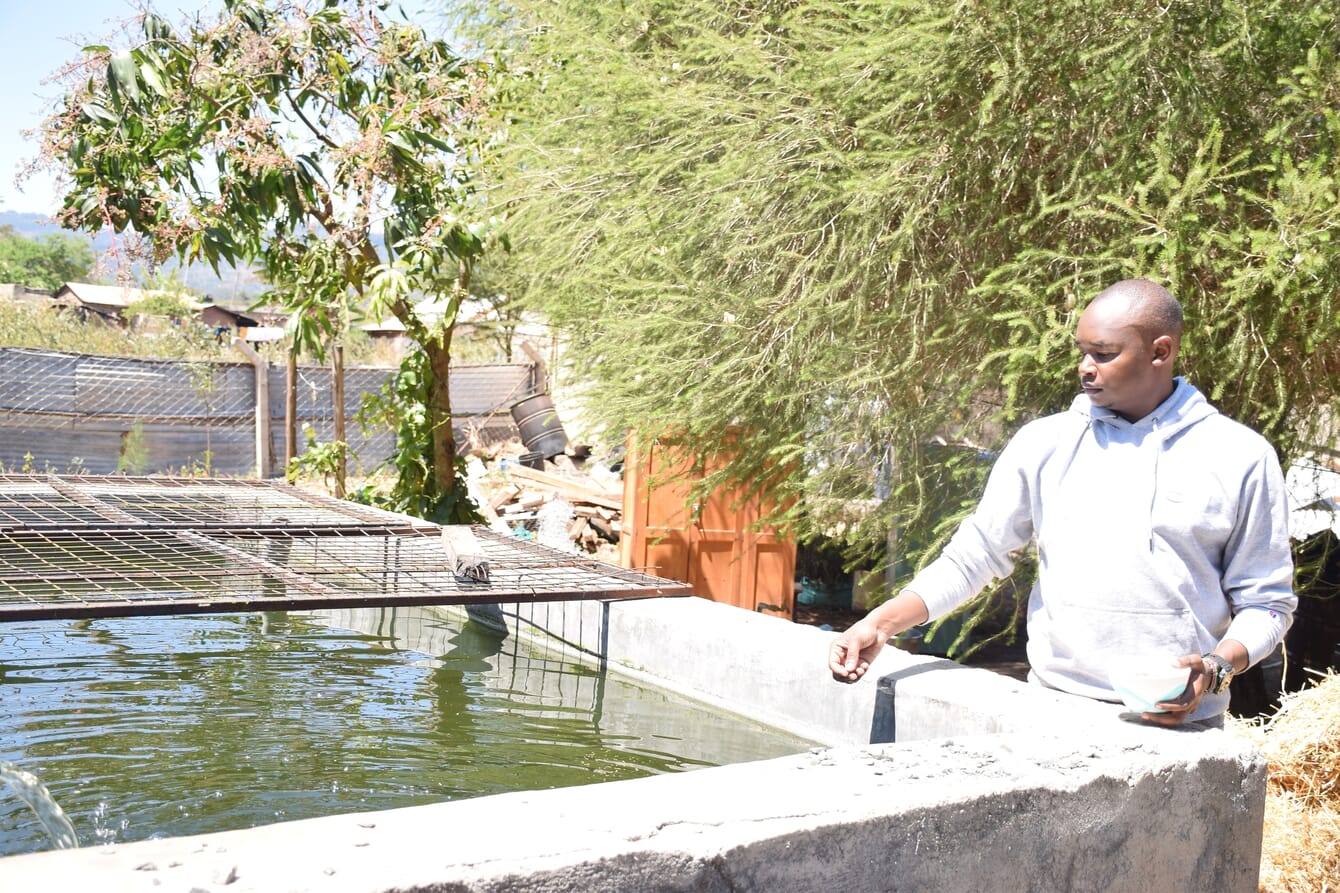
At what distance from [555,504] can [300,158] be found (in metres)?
3.77

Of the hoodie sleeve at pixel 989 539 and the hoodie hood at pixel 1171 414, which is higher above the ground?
the hoodie hood at pixel 1171 414

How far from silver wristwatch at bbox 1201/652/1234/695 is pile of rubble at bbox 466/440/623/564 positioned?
7542mm

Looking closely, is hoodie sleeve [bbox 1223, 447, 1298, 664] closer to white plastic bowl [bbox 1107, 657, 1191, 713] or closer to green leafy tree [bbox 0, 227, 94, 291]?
white plastic bowl [bbox 1107, 657, 1191, 713]

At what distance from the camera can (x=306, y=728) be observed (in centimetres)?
466

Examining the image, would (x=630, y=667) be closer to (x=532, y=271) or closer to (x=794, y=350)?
(x=794, y=350)

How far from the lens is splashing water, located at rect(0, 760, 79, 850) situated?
3.36 meters

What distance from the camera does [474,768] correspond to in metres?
4.20

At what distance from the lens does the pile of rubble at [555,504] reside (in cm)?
1142

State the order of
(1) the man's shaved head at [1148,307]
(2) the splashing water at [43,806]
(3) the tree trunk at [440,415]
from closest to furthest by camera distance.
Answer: (1) the man's shaved head at [1148,307]
(2) the splashing water at [43,806]
(3) the tree trunk at [440,415]

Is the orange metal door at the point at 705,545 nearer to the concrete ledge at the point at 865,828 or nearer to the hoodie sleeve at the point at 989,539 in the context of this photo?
the concrete ledge at the point at 865,828

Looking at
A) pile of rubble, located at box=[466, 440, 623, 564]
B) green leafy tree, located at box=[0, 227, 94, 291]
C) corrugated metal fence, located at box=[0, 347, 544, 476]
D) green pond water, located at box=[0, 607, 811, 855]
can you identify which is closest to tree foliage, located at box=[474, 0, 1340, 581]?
green pond water, located at box=[0, 607, 811, 855]

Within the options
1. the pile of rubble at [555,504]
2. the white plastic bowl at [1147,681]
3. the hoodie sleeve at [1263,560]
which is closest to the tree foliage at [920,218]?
the hoodie sleeve at [1263,560]

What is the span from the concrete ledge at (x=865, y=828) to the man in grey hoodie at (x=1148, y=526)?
0.21 metres

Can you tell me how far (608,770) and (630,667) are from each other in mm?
1181
